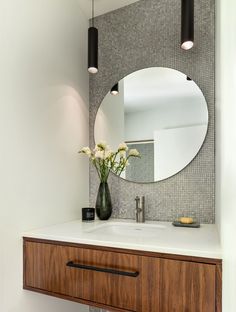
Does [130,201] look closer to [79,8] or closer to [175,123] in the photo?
[175,123]

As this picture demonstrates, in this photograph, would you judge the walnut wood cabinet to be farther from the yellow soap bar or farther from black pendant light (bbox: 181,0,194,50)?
black pendant light (bbox: 181,0,194,50)

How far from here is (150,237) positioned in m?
1.17

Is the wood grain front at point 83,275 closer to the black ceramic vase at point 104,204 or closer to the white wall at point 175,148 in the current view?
the black ceramic vase at point 104,204

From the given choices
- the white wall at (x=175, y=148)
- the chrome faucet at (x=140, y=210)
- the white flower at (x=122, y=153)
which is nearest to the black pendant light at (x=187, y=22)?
the white wall at (x=175, y=148)

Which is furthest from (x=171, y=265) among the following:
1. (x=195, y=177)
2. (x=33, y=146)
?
(x=33, y=146)

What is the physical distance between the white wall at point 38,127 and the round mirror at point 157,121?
29 centimetres

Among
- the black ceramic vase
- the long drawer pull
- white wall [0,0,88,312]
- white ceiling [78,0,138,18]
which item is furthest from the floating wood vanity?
white ceiling [78,0,138,18]

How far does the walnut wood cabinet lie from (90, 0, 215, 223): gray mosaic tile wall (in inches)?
23.8

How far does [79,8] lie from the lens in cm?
179

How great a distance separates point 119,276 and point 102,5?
1.64 meters

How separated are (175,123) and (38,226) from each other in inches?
38.1

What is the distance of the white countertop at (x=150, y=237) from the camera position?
973 mm

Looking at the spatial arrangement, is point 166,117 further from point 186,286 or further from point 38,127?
point 186,286

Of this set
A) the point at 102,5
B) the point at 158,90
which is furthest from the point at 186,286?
the point at 102,5
